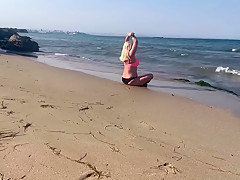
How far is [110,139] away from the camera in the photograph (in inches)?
126

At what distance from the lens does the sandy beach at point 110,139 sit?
98.0 inches

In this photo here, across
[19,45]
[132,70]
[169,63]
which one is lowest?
[169,63]

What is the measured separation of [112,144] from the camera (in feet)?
9.99

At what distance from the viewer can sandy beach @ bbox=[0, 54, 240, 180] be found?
8.17 ft

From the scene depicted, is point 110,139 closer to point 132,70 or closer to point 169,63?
point 132,70

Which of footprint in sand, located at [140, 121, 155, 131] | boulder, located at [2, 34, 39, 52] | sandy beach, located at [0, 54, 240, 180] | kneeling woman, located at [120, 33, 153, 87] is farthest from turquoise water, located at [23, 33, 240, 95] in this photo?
footprint in sand, located at [140, 121, 155, 131]

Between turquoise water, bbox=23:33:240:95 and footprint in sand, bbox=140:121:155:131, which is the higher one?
footprint in sand, bbox=140:121:155:131

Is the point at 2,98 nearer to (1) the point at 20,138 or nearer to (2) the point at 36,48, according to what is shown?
(1) the point at 20,138

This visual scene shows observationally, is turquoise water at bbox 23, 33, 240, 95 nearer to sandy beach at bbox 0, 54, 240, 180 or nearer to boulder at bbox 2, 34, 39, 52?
boulder at bbox 2, 34, 39, 52

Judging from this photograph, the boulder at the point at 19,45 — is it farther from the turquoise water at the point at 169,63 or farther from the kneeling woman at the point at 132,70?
the kneeling woman at the point at 132,70

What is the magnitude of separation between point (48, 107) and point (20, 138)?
130 cm

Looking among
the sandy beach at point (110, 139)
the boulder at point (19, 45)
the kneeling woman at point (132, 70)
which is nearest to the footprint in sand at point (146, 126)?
the sandy beach at point (110, 139)

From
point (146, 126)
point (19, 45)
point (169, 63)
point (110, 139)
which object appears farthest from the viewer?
point (19, 45)

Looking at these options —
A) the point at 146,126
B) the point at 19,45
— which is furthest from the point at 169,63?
the point at 146,126
